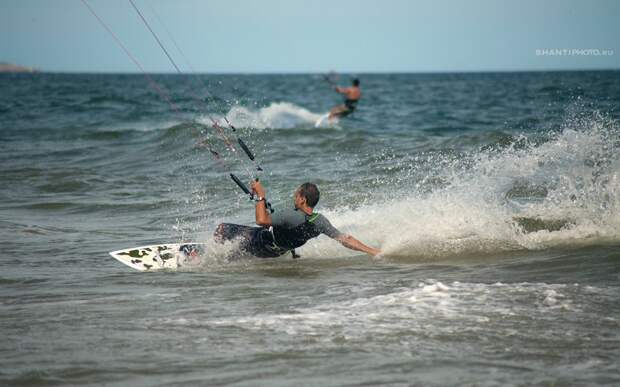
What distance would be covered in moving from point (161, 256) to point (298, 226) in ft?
5.61

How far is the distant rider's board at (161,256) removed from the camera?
8.66m

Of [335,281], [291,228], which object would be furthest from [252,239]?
[335,281]

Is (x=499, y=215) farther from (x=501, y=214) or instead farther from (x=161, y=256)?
(x=161, y=256)

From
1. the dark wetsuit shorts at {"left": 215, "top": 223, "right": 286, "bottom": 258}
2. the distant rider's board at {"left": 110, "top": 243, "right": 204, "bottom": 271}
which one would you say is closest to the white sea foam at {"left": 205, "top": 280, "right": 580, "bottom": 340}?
the dark wetsuit shorts at {"left": 215, "top": 223, "right": 286, "bottom": 258}

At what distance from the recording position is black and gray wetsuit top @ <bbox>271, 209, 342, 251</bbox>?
8.32 meters

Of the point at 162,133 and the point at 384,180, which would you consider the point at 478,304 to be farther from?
the point at 162,133

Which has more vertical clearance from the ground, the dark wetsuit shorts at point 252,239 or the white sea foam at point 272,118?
the white sea foam at point 272,118

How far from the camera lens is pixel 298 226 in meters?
8.37

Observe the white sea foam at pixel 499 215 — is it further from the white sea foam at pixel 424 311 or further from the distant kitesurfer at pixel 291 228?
the white sea foam at pixel 424 311

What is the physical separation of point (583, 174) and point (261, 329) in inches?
245

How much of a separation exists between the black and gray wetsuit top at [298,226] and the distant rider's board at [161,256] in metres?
1.01

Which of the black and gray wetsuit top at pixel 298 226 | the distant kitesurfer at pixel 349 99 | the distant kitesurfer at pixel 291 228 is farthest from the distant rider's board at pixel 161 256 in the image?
the distant kitesurfer at pixel 349 99

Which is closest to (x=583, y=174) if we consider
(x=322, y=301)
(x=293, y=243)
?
(x=293, y=243)

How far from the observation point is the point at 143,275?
322 inches
